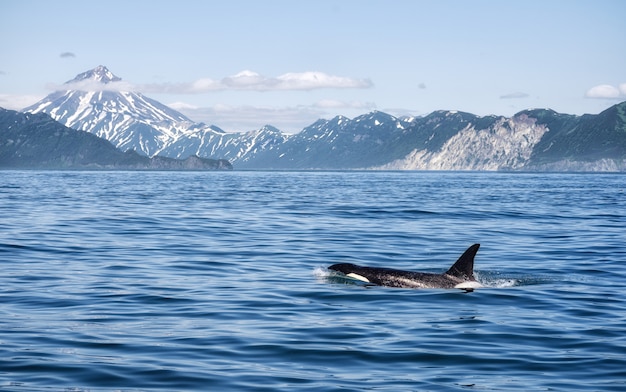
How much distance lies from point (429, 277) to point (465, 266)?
961 mm

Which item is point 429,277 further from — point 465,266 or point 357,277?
point 357,277

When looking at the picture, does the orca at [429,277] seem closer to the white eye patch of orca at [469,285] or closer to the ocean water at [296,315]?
the white eye patch of orca at [469,285]

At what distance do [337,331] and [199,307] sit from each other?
3572 millimetres

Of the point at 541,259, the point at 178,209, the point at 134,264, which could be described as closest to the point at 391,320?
the point at 134,264

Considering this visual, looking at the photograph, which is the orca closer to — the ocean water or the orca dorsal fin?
the orca dorsal fin

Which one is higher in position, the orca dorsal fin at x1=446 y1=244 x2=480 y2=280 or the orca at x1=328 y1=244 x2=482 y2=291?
the orca dorsal fin at x1=446 y1=244 x2=480 y2=280

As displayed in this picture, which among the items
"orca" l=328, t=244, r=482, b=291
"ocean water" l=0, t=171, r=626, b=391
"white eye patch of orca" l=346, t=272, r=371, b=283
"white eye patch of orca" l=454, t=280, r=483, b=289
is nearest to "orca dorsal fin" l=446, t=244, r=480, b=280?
"orca" l=328, t=244, r=482, b=291

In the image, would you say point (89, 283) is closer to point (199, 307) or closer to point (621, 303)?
point (199, 307)

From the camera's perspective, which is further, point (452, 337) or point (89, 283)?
point (89, 283)

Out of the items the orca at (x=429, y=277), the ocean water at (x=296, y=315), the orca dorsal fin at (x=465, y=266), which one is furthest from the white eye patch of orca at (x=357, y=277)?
the orca dorsal fin at (x=465, y=266)

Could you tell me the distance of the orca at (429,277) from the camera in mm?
20578

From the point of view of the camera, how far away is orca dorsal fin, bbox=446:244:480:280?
20938 millimetres

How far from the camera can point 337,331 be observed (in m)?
15.1

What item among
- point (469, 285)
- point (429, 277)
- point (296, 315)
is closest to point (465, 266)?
point (469, 285)
